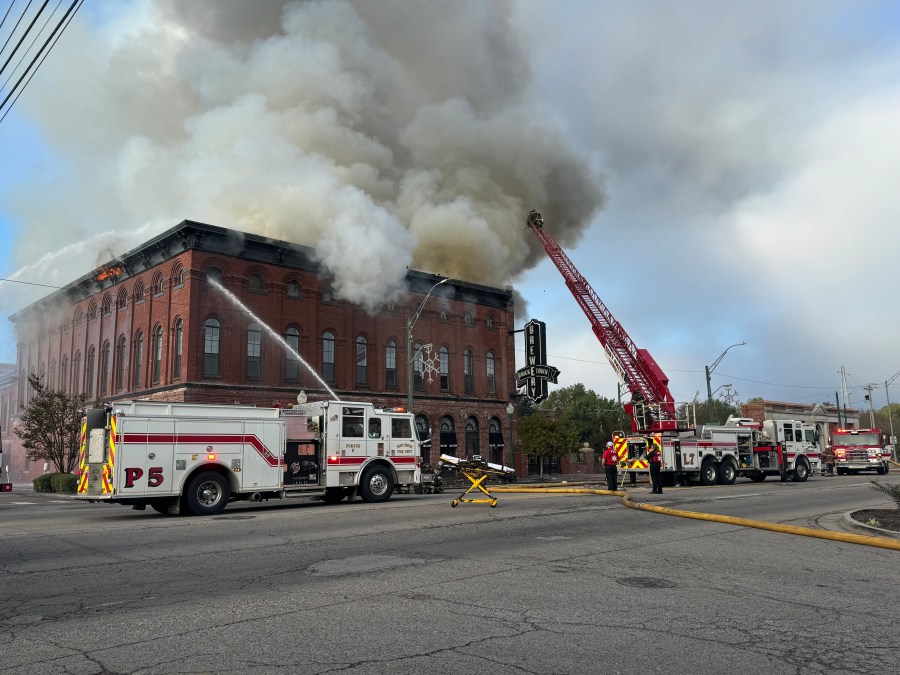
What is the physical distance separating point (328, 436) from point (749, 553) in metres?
10.2

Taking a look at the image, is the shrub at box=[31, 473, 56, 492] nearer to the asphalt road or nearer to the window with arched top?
the window with arched top

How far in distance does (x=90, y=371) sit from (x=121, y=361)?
4.04m

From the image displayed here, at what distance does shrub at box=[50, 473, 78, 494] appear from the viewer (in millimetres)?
27109

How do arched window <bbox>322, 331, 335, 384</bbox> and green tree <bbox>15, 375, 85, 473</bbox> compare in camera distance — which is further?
arched window <bbox>322, 331, 335, 384</bbox>

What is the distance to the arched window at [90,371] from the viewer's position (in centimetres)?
3931

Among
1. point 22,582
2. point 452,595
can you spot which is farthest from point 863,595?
point 22,582

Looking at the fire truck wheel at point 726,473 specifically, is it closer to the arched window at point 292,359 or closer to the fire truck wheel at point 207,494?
the fire truck wheel at point 207,494

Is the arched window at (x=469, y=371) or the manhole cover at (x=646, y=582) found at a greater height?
the arched window at (x=469, y=371)

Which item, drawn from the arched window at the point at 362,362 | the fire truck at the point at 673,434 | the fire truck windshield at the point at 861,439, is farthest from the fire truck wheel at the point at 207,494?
the fire truck windshield at the point at 861,439

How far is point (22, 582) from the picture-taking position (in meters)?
7.28

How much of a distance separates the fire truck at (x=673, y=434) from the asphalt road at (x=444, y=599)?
1303cm

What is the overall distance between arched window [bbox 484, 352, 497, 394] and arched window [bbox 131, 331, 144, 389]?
1902cm

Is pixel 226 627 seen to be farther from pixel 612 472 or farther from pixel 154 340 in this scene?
pixel 154 340

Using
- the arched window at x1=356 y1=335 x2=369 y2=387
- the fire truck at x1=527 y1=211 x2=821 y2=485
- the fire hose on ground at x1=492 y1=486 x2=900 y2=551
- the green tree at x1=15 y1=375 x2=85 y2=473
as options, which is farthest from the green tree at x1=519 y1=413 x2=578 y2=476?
the fire hose on ground at x1=492 y1=486 x2=900 y2=551
